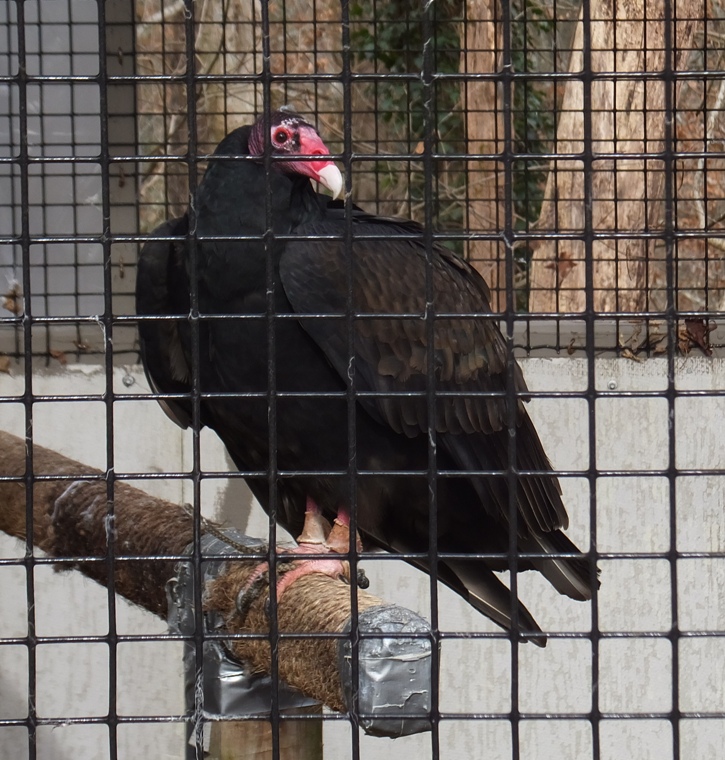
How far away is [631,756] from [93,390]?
1.91m

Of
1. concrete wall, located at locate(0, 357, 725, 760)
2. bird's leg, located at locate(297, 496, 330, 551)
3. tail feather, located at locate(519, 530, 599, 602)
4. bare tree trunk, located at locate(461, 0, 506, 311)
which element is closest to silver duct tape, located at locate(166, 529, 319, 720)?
bird's leg, located at locate(297, 496, 330, 551)

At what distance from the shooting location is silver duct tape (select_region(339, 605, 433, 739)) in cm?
128

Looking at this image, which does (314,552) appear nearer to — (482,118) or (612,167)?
(612,167)

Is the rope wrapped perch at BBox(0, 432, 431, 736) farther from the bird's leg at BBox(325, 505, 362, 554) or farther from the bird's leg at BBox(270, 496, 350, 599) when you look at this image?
the bird's leg at BBox(325, 505, 362, 554)

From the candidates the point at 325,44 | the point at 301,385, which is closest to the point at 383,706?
the point at 301,385

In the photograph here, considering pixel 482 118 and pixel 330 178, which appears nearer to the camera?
pixel 330 178

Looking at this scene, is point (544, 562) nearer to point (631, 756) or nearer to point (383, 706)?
point (383, 706)

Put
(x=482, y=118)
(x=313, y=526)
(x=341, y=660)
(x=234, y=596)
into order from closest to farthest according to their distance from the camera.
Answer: (x=341, y=660)
(x=234, y=596)
(x=313, y=526)
(x=482, y=118)

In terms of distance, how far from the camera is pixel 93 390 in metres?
3.03

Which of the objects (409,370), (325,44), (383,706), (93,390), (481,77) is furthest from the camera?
(325,44)

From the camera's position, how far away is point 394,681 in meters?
1.27

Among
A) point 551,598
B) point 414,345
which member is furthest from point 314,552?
point 551,598

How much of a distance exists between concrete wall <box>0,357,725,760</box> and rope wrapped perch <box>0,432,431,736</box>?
765mm

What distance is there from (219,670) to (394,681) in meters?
0.77
